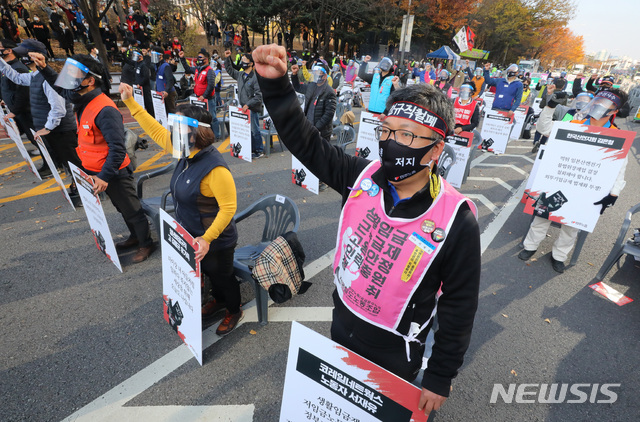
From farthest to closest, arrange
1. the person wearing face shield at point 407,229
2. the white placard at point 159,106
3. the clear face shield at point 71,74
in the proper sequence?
1. the white placard at point 159,106
2. the clear face shield at point 71,74
3. the person wearing face shield at point 407,229

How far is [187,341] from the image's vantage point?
287 centimetres

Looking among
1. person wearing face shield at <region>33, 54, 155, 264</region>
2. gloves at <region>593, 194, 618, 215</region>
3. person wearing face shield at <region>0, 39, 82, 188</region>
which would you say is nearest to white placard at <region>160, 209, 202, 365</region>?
person wearing face shield at <region>33, 54, 155, 264</region>

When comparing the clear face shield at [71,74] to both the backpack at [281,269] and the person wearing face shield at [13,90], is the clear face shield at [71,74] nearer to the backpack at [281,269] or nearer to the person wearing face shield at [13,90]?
the backpack at [281,269]

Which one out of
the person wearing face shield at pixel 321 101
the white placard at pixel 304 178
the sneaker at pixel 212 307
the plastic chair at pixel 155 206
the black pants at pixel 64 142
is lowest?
the sneaker at pixel 212 307

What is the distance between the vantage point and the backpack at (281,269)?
115 inches

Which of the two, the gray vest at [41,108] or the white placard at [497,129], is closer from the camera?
the gray vest at [41,108]

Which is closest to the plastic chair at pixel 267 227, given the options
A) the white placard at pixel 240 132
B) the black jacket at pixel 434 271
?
the black jacket at pixel 434 271

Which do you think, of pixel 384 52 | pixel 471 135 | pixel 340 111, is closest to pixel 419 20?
pixel 384 52

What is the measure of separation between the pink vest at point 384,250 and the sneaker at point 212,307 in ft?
7.08

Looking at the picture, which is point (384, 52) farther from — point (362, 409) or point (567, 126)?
point (362, 409)

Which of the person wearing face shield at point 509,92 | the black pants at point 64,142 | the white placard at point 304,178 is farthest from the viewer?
the person wearing face shield at point 509,92

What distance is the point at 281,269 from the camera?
2.95 metres

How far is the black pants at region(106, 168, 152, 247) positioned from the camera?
397cm

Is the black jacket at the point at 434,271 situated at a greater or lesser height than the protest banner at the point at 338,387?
greater
